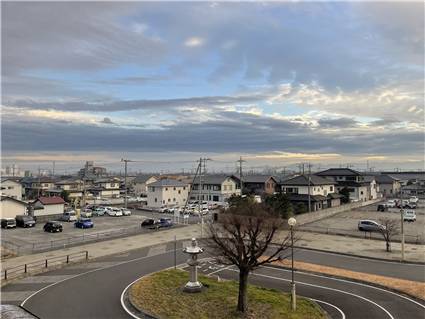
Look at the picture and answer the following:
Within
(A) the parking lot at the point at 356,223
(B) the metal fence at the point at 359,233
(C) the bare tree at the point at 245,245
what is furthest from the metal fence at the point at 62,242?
(A) the parking lot at the point at 356,223

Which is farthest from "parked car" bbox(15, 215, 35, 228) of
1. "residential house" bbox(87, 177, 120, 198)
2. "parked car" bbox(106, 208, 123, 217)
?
"residential house" bbox(87, 177, 120, 198)

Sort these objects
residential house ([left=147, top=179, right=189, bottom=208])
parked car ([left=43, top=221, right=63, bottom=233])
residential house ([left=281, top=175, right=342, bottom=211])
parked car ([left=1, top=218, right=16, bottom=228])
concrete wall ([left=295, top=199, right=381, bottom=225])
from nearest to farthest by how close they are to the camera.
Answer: parked car ([left=43, top=221, right=63, bottom=233]), parked car ([left=1, top=218, right=16, bottom=228]), concrete wall ([left=295, top=199, right=381, bottom=225]), residential house ([left=281, top=175, right=342, bottom=211]), residential house ([left=147, top=179, right=189, bottom=208])

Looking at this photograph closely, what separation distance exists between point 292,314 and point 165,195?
4796 cm

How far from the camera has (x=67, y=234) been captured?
36.1 metres

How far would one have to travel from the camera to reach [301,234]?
35.5m

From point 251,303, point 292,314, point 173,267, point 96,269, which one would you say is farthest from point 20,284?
point 292,314

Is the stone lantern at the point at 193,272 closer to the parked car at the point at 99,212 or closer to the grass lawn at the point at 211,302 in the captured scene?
the grass lawn at the point at 211,302

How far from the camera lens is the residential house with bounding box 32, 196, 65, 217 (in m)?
48.8

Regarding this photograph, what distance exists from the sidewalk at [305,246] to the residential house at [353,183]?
33.6 metres

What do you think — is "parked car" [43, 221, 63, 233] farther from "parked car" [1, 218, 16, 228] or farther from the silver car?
the silver car

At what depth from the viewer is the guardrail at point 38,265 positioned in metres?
21.2

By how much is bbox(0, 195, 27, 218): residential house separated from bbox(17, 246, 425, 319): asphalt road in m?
27.5

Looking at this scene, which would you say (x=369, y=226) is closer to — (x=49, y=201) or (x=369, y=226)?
(x=369, y=226)

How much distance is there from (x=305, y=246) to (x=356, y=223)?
1573 cm
